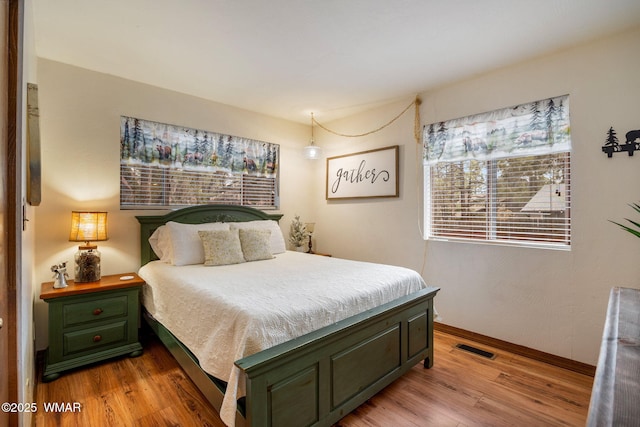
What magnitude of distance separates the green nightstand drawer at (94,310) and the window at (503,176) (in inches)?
122

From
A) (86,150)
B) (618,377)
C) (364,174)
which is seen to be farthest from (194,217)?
(618,377)

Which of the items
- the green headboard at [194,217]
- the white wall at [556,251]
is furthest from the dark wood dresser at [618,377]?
the green headboard at [194,217]

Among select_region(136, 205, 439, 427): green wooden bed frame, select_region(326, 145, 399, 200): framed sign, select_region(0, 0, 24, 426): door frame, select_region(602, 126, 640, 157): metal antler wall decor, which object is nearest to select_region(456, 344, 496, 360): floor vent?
select_region(136, 205, 439, 427): green wooden bed frame

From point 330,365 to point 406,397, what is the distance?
79 cm

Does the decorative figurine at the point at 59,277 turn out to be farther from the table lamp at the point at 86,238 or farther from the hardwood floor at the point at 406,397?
the hardwood floor at the point at 406,397

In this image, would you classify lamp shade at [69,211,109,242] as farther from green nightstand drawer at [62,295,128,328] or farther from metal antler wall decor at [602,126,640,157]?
metal antler wall decor at [602,126,640,157]

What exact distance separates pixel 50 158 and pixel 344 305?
112 inches

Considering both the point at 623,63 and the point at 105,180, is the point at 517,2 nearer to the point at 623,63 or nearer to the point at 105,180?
the point at 623,63

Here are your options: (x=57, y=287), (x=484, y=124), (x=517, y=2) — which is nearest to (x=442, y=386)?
(x=484, y=124)

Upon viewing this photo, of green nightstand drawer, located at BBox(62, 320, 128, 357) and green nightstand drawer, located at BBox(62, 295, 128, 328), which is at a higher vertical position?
green nightstand drawer, located at BBox(62, 295, 128, 328)

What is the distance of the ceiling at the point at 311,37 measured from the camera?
200 cm

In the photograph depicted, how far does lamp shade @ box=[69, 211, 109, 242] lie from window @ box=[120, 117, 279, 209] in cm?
43

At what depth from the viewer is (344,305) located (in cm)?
192

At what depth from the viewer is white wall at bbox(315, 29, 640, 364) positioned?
90.7 inches
